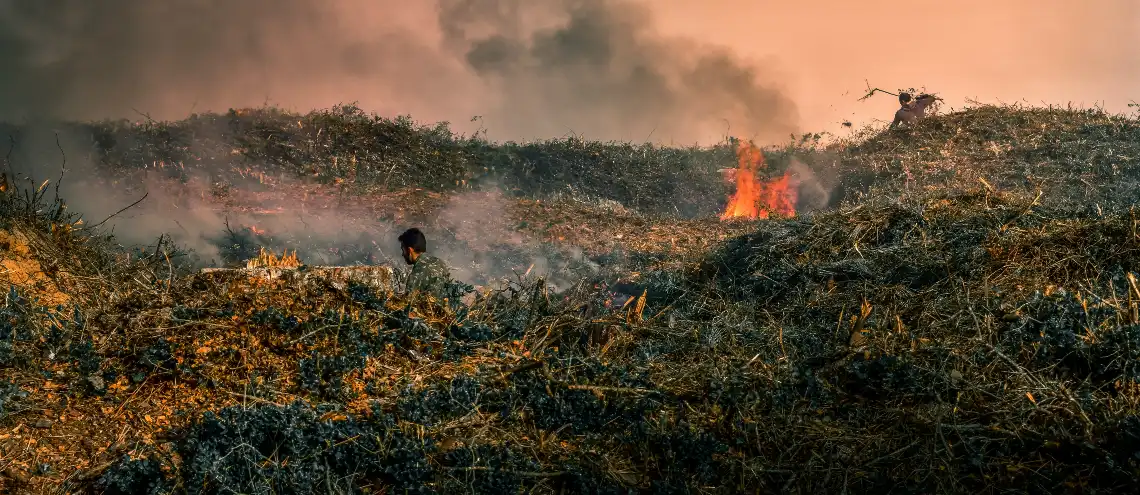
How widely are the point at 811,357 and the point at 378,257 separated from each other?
694cm

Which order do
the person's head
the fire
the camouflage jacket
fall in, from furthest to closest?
the fire → the person's head → the camouflage jacket

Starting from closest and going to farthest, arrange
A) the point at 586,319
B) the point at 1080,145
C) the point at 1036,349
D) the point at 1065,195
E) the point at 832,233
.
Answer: the point at 1036,349, the point at 586,319, the point at 832,233, the point at 1065,195, the point at 1080,145

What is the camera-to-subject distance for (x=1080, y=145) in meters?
13.3

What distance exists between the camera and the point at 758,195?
16.5 metres

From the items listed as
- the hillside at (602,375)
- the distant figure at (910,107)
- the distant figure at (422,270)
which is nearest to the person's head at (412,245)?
the distant figure at (422,270)

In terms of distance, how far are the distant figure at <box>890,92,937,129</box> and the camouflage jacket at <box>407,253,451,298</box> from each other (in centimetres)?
1375

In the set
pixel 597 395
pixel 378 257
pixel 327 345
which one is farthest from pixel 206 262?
pixel 597 395

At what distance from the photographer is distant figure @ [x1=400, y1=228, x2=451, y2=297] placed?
16.7 feet

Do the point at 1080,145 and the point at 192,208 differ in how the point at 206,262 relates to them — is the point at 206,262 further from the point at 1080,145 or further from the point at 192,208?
the point at 1080,145

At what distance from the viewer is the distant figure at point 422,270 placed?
5102 millimetres

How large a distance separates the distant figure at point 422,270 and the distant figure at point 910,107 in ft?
44.5

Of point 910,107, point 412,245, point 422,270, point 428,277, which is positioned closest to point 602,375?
point 428,277

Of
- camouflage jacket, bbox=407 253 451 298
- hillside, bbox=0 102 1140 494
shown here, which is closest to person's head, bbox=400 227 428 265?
camouflage jacket, bbox=407 253 451 298

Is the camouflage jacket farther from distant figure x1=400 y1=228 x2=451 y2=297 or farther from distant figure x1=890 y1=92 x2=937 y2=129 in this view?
distant figure x1=890 y1=92 x2=937 y2=129
